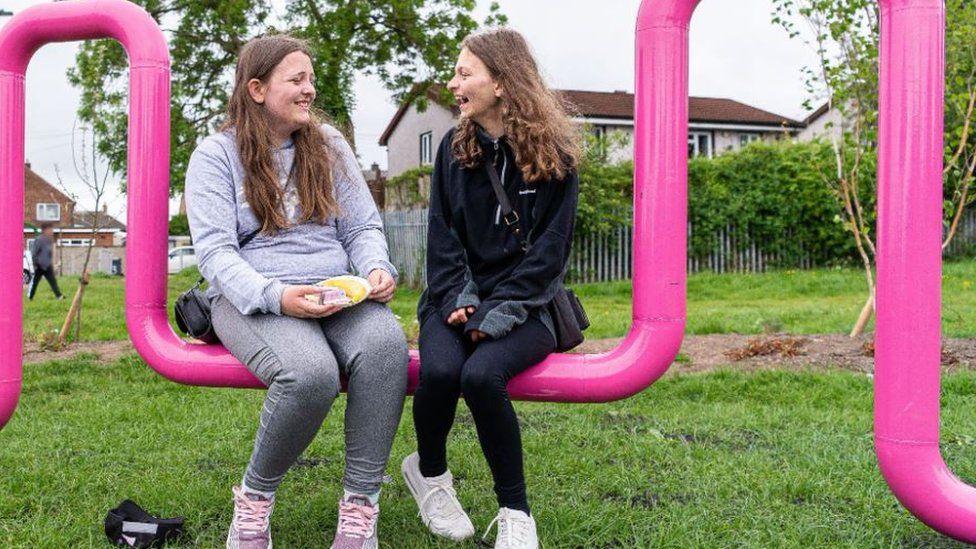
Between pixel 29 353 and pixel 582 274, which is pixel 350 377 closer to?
pixel 29 353

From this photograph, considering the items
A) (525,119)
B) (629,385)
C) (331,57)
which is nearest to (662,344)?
(629,385)

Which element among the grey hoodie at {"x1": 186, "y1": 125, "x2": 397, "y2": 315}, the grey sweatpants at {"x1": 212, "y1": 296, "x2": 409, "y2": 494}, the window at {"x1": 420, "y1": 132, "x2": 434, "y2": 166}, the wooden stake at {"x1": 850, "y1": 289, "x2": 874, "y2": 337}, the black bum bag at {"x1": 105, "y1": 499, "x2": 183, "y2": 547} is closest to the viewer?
the grey sweatpants at {"x1": 212, "y1": 296, "x2": 409, "y2": 494}

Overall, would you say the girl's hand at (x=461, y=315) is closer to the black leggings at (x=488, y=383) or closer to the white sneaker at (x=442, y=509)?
the black leggings at (x=488, y=383)

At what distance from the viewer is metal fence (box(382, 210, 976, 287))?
49.2 ft

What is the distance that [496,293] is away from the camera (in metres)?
2.68

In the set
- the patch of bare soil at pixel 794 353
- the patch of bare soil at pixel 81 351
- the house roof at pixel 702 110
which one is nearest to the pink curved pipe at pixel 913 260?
the patch of bare soil at pixel 794 353

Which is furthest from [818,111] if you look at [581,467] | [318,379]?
[318,379]

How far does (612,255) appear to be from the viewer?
49.8 feet

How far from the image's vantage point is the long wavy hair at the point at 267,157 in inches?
108

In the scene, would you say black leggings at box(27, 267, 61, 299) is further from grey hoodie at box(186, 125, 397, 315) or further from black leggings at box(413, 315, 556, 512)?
black leggings at box(413, 315, 556, 512)

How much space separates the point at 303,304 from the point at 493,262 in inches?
24.1

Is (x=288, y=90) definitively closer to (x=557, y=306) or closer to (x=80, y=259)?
(x=557, y=306)

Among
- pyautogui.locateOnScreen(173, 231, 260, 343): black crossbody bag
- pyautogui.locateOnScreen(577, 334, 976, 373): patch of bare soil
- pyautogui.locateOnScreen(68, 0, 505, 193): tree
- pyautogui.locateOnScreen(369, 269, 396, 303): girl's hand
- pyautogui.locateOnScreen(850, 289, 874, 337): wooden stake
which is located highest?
pyautogui.locateOnScreen(68, 0, 505, 193): tree

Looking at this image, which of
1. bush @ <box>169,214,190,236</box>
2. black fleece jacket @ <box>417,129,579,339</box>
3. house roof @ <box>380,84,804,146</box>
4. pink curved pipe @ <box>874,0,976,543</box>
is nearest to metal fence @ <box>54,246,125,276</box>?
bush @ <box>169,214,190,236</box>
